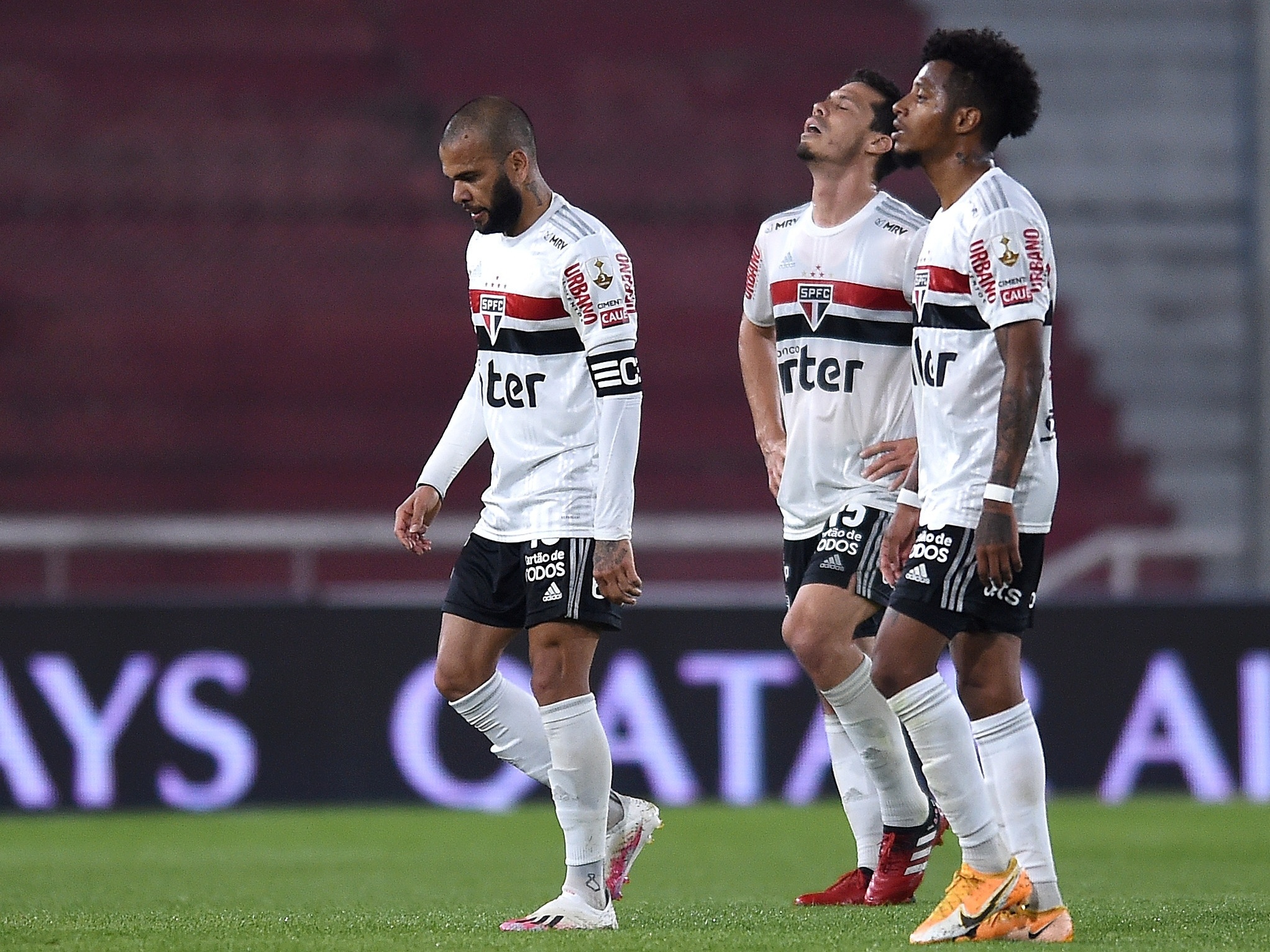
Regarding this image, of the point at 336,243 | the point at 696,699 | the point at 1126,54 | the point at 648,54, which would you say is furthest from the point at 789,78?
the point at 696,699

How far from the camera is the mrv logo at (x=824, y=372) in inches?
191

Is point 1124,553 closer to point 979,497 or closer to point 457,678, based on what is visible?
point 457,678

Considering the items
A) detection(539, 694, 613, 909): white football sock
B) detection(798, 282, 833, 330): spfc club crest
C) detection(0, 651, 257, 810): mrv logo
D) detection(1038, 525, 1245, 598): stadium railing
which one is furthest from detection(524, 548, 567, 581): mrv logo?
detection(1038, 525, 1245, 598): stadium railing

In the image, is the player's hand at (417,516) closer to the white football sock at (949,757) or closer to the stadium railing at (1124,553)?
the white football sock at (949,757)

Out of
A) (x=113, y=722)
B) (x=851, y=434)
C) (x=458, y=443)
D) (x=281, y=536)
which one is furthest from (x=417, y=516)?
(x=281, y=536)

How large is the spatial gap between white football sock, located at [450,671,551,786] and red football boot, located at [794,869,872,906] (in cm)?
73

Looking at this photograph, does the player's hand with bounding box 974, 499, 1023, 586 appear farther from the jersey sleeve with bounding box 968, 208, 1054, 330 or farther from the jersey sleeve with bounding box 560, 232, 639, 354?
the jersey sleeve with bounding box 560, 232, 639, 354

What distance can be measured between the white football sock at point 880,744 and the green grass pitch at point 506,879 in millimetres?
237

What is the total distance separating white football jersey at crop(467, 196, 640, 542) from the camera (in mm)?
4277

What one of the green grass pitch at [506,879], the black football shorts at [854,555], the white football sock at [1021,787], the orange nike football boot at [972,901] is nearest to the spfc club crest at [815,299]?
the black football shorts at [854,555]

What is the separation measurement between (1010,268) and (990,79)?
45 cm

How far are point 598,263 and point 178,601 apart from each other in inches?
183

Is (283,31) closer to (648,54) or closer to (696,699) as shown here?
(648,54)

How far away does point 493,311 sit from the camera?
14.5ft
